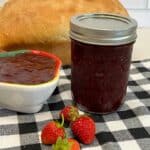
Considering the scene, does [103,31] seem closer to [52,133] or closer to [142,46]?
[52,133]

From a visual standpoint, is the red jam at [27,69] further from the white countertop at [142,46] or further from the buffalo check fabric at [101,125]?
the white countertop at [142,46]

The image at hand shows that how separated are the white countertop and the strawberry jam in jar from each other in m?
0.39

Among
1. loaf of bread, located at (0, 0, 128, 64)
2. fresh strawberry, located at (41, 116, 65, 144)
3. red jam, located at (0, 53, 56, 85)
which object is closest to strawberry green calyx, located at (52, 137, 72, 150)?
fresh strawberry, located at (41, 116, 65, 144)

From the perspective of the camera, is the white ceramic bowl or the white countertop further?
the white countertop

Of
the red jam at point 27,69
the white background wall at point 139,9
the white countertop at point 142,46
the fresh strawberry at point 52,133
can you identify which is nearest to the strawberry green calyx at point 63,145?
the fresh strawberry at point 52,133

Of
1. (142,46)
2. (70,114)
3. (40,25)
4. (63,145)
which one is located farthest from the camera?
(142,46)

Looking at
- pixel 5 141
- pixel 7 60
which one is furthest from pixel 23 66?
pixel 5 141

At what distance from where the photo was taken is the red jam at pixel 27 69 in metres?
0.60

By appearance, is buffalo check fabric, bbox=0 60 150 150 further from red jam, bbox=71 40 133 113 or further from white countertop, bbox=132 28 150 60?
white countertop, bbox=132 28 150 60

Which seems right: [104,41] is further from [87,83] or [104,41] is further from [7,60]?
[7,60]

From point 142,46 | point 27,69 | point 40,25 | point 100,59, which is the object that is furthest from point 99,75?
point 142,46

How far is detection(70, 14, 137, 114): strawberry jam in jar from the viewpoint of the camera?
58 centimetres

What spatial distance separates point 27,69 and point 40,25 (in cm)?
23

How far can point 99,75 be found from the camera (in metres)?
0.61
